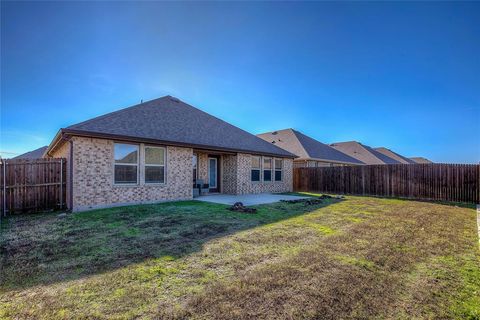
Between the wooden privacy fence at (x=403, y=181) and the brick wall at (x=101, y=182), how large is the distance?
12.7 meters

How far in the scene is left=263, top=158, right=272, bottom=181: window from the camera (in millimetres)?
16594

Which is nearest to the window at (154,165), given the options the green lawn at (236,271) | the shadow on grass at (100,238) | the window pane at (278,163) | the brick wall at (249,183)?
the shadow on grass at (100,238)

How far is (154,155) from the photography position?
34.7 feet

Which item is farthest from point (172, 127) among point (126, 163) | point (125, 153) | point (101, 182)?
point (101, 182)

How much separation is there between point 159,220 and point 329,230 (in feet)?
15.8

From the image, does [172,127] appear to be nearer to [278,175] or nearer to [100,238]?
[100,238]

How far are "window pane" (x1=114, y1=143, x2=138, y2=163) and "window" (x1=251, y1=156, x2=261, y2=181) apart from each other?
25.8 ft

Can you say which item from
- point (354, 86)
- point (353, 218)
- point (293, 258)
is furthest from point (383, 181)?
point (293, 258)

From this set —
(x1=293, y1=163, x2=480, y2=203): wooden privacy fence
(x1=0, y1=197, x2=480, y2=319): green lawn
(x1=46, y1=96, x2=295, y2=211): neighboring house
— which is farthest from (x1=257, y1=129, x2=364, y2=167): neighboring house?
(x1=0, y1=197, x2=480, y2=319): green lawn

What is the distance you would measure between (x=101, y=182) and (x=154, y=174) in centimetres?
214

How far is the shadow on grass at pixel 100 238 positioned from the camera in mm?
3576

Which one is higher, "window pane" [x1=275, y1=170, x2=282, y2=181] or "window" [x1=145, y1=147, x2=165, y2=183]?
"window" [x1=145, y1=147, x2=165, y2=183]

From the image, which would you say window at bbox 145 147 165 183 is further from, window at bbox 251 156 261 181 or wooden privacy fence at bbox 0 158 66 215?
window at bbox 251 156 261 181

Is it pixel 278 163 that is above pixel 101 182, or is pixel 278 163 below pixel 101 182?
above
